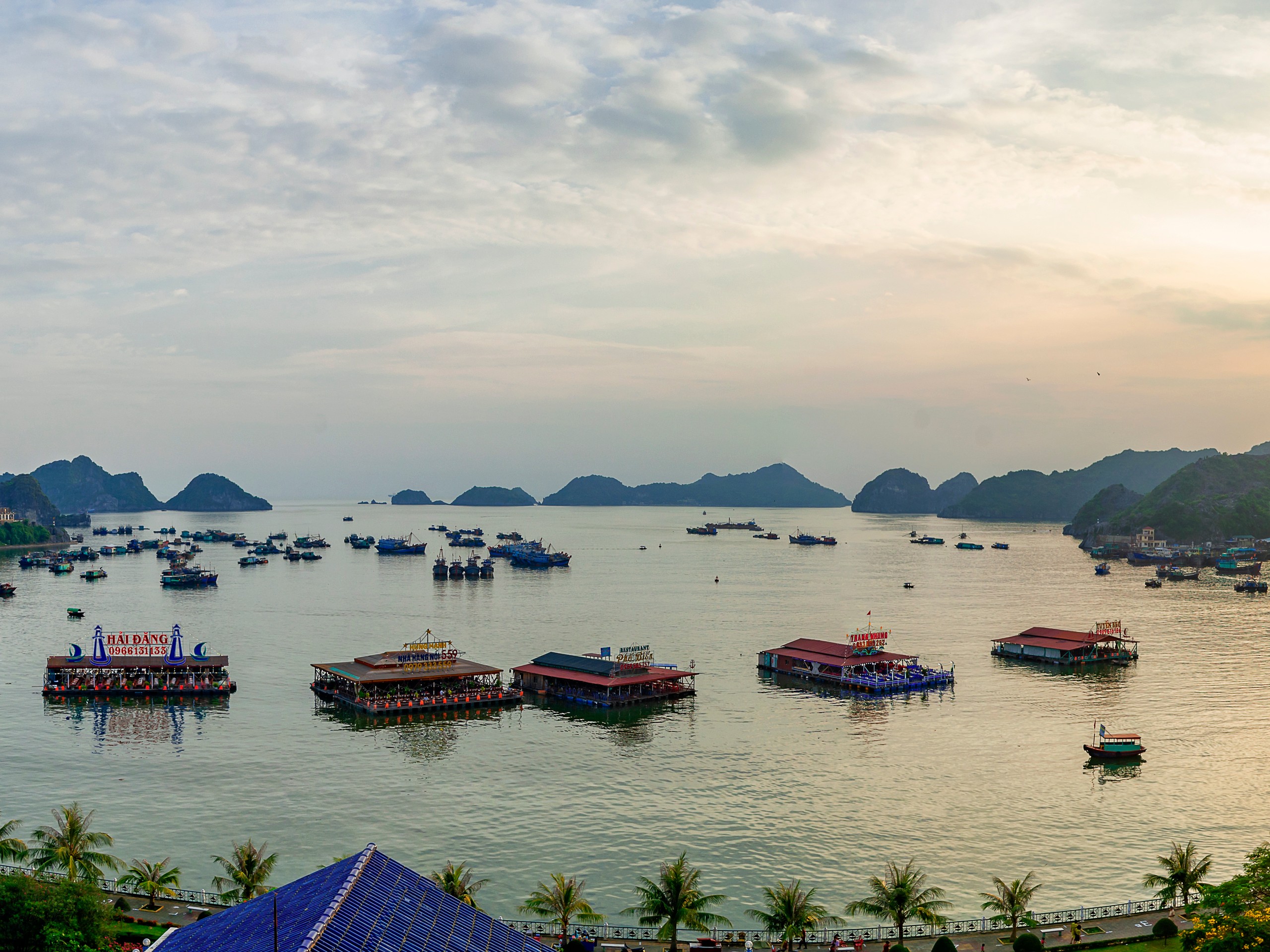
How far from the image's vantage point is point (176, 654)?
108688 millimetres

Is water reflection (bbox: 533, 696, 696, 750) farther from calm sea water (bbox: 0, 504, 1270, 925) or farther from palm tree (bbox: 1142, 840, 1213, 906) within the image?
palm tree (bbox: 1142, 840, 1213, 906)

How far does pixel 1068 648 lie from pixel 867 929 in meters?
90.3

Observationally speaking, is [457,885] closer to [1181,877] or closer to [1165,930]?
[1165,930]

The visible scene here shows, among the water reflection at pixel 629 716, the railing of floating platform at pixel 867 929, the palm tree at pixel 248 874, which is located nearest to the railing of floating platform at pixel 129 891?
the palm tree at pixel 248 874

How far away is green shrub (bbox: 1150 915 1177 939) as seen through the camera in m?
42.8

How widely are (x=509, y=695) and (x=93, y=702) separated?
141 ft

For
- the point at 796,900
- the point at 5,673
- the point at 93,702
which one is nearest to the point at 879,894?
the point at 796,900

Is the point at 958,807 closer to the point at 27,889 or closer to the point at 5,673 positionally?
the point at 27,889

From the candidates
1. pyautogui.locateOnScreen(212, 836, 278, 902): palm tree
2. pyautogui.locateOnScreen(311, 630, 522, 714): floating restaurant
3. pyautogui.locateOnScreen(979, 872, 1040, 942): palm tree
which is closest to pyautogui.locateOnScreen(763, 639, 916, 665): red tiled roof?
pyautogui.locateOnScreen(311, 630, 522, 714): floating restaurant

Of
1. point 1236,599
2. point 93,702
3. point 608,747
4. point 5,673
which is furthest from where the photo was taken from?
point 1236,599

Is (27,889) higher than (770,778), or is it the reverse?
(27,889)

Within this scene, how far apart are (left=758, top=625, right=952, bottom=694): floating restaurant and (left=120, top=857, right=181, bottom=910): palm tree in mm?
77297

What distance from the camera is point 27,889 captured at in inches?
1340

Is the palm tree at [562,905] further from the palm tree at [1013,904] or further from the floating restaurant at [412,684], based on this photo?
the floating restaurant at [412,684]
